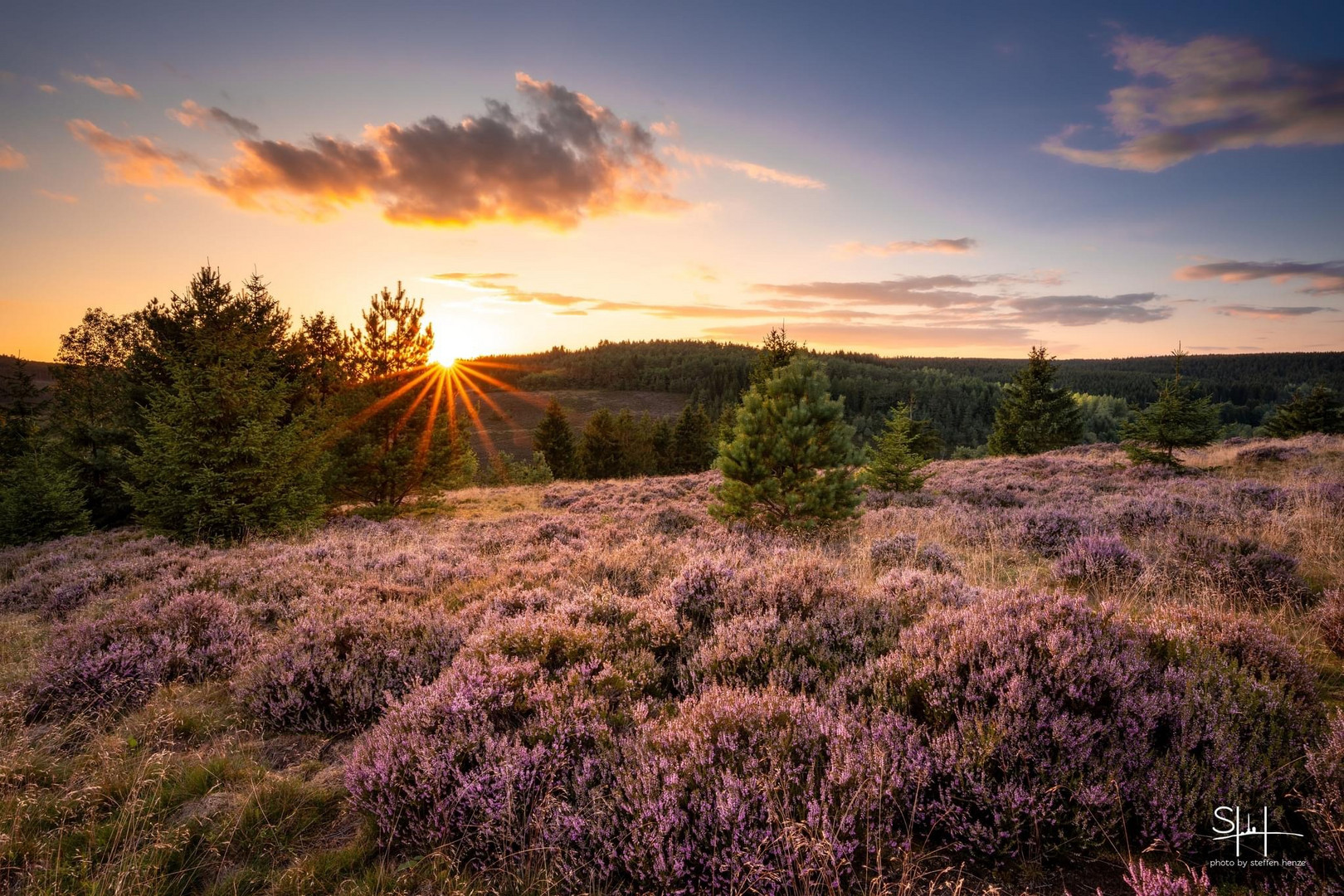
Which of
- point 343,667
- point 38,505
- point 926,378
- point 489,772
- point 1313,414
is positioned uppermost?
point 926,378

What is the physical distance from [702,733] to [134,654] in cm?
568

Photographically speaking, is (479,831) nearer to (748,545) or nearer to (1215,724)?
(1215,724)

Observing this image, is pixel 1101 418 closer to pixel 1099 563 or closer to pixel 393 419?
pixel 1099 563

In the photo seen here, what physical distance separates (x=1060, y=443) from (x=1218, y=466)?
77.9ft

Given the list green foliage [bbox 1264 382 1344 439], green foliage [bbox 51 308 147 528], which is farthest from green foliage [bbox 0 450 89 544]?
green foliage [bbox 1264 382 1344 439]

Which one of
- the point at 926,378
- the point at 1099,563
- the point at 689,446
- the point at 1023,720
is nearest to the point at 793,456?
the point at 1099,563

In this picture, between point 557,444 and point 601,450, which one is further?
point 557,444

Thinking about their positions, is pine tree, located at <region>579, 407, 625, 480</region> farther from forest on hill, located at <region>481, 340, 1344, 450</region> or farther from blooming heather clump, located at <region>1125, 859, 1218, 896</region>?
forest on hill, located at <region>481, 340, 1344, 450</region>

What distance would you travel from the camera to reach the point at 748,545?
857 centimetres

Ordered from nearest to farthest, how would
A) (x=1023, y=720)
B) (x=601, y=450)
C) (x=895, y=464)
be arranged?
(x=1023, y=720), (x=895, y=464), (x=601, y=450)

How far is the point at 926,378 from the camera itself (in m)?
155

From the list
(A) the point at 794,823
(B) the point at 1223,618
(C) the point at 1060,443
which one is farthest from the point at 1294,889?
(C) the point at 1060,443

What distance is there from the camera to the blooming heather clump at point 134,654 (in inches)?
175

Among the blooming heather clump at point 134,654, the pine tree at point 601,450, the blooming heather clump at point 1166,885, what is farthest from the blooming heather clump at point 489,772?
the pine tree at point 601,450
